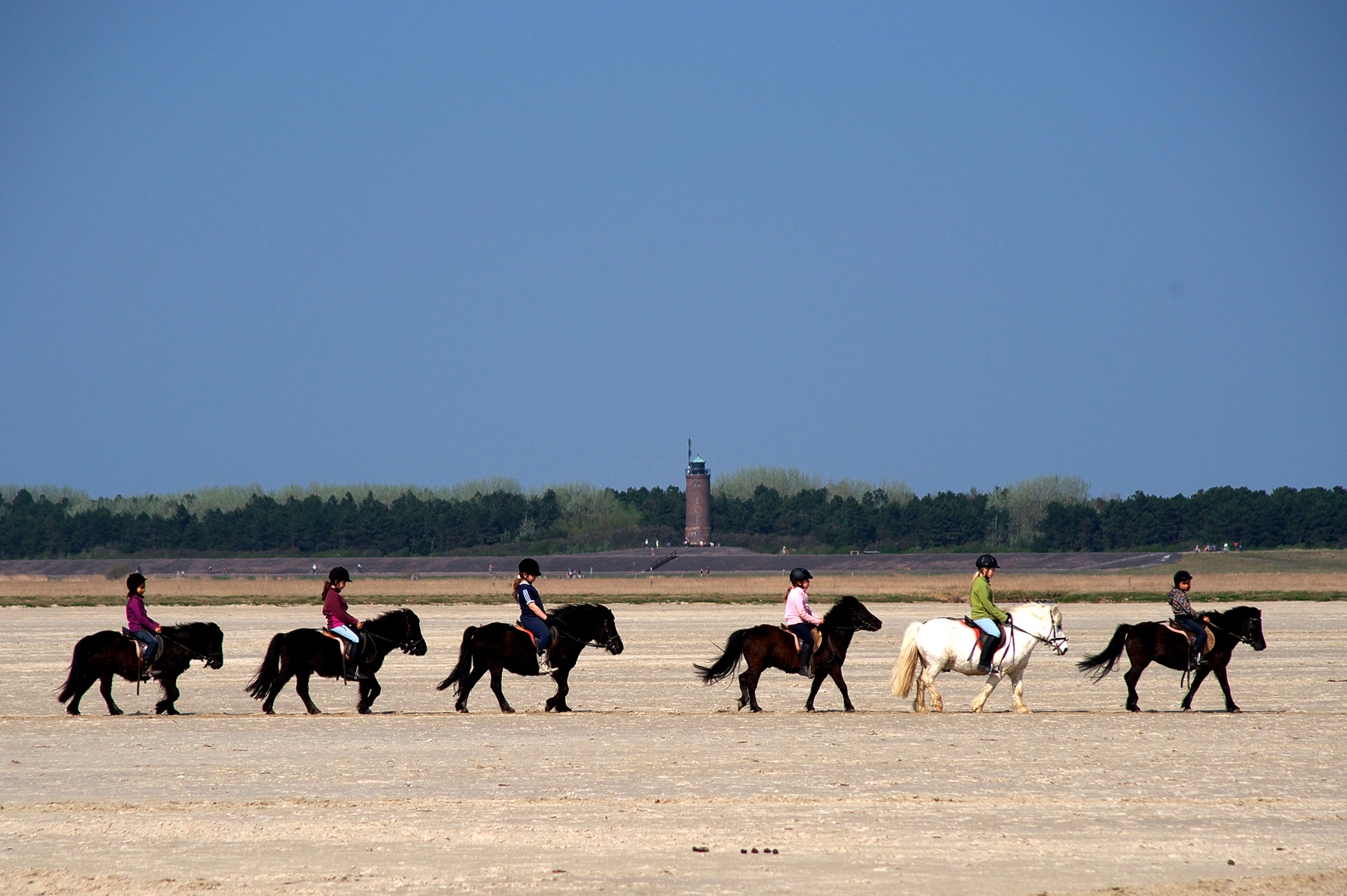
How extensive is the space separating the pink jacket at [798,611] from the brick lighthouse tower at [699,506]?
4346 inches

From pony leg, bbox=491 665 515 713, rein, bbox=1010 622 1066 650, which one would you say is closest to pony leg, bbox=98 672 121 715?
pony leg, bbox=491 665 515 713

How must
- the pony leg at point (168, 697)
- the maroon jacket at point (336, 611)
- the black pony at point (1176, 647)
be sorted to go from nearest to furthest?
1. the maroon jacket at point (336, 611)
2. the black pony at point (1176, 647)
3. the pony leg at point (168, 697)

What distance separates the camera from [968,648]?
16.3 metres

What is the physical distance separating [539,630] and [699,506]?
11274cm

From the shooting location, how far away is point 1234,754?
43.5 ft

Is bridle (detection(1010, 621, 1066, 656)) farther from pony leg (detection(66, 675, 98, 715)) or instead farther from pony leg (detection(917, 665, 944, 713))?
pony leg (detection(66, 675, 98, 715))

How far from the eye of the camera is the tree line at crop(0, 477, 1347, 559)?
12375cm

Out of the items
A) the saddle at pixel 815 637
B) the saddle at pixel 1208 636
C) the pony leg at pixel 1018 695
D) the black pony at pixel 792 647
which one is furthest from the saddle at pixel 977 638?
the saddle at pixel 1208 636

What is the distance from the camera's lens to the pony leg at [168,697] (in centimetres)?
1717

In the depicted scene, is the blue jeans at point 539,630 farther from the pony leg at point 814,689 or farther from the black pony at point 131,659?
the black pony at point 131,659

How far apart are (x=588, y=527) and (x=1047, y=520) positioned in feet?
154

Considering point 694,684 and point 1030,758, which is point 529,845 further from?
point 694,684

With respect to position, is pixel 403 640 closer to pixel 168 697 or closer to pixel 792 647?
pixel 168 697

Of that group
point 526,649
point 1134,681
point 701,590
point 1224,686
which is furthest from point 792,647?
point 701,590
